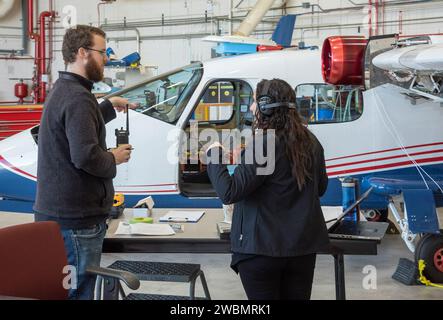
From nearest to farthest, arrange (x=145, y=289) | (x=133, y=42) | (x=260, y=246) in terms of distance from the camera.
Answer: (x=260, y=246), (x=145, y=289), (x=133, y=42)

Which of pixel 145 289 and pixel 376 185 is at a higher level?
pixel 376 185

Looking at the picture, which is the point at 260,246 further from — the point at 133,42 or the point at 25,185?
the point at 133,42

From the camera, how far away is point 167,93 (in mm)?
5754

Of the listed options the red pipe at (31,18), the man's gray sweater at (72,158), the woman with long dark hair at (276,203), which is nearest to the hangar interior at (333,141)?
the man's gray sweater at (72,158)

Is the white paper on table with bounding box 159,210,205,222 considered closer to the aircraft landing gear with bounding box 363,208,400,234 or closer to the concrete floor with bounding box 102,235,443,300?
the concrete floor with bounding box 102,235,443,300

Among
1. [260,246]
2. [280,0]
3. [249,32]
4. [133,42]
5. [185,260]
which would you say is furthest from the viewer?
[133,42]

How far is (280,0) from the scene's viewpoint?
1388 centimetres

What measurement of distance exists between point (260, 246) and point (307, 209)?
0.26 m

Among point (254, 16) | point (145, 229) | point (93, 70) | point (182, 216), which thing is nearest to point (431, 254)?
point (182, 216)

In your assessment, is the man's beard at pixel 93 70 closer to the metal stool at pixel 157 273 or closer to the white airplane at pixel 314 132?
the metal stool at pixel 157 273

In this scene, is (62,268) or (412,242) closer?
(62,268)

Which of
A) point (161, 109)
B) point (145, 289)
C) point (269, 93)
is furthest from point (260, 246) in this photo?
point (161, 109)

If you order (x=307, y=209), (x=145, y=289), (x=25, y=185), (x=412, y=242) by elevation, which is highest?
(x=307, y=209)

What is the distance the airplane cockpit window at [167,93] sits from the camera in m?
5.66
